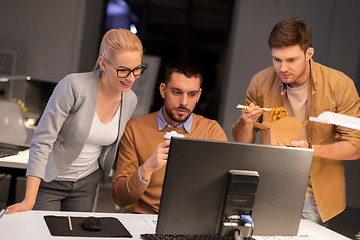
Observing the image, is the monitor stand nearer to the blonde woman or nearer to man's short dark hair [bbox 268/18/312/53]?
the blonde woman

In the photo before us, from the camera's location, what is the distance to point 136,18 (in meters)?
7.93

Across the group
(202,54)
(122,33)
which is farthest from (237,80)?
(122,33)

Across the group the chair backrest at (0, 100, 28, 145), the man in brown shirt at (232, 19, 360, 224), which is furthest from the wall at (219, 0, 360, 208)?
the man in brown shirt at (232, 19, 360, 224)

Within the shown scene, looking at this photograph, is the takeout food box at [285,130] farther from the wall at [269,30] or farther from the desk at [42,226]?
the wall at [269,30]

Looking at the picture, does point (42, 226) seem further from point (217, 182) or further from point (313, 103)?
point (313, 103)

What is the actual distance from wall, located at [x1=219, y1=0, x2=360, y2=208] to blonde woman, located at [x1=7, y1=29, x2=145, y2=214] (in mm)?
4871

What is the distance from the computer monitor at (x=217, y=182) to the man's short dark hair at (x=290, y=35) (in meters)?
0.82

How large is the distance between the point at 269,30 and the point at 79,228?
5748 mm

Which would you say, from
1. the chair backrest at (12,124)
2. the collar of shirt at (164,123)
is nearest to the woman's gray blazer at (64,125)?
the collar of shirt at (164,123)

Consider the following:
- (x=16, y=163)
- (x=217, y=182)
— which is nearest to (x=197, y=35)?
(x=16, y=163)

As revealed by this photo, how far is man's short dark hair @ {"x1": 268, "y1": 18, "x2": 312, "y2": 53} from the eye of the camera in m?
2.18

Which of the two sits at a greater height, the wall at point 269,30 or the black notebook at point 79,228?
the wall at point 269,30

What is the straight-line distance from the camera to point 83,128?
6.44ft

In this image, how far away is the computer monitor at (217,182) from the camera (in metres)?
1.39
